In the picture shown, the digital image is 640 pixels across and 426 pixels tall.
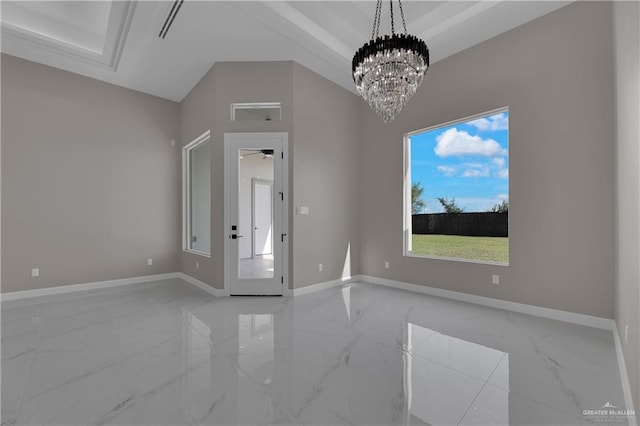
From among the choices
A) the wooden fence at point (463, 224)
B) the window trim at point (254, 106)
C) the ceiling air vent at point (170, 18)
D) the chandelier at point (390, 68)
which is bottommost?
the wooden fence at point (463, 224)

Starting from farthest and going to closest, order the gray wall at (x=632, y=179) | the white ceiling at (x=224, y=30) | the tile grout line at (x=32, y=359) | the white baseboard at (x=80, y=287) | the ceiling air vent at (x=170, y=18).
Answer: the white baseboard at (x=80, y=287) < the white ceiling at (x=224, y=30) < the ceiling air vent at (x=170, y=18) < the tile grout line at (x=32, y=359) < the gray wall at (x=632, y=179)

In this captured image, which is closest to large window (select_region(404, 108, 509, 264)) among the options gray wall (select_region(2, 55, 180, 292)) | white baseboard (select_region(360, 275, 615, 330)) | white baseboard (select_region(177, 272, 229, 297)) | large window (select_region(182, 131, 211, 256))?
white baseboard (select_region(360, 275, 615, 330))

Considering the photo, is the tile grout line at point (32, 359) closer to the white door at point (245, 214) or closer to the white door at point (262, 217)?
the white door at point (245, 214)

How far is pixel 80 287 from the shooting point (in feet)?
16.2

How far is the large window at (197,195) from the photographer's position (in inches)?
204

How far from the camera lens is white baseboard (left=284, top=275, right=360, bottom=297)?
4520 millimetres

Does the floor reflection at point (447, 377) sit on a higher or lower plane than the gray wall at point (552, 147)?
lower

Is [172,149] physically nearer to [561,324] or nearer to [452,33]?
[452,33]

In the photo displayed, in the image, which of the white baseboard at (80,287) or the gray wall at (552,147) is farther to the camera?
the white baseboard at (80,287)

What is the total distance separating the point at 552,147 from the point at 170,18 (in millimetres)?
4879

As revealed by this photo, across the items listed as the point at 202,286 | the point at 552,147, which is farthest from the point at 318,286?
the point at 552,147

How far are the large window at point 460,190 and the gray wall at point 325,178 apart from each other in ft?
3.45

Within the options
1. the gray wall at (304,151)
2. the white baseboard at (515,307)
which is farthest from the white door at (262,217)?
the white baseboard at (515,307)

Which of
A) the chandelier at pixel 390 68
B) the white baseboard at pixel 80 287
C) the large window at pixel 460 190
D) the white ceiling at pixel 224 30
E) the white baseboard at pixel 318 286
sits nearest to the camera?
the chandelier at pixel 390 68
